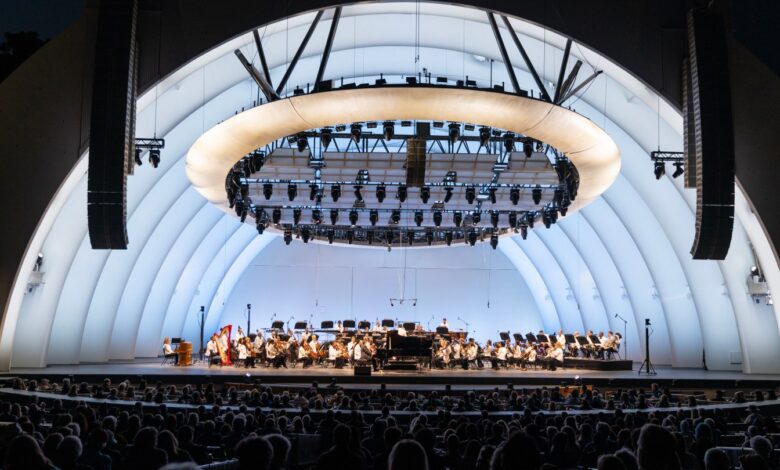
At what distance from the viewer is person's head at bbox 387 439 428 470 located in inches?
153

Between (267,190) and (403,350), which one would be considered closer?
(403,350)

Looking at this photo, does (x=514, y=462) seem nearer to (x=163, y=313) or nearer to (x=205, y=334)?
(x=163, y=313)

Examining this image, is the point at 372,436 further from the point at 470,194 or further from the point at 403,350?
the point at 470,194

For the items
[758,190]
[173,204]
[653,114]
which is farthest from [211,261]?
[758,190]

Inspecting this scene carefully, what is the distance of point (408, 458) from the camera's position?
389cm

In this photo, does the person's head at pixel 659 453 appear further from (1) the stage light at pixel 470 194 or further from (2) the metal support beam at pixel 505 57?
(1) the stage light at pixel 470 194

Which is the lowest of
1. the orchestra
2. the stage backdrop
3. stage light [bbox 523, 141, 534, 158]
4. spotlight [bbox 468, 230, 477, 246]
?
the orchestra

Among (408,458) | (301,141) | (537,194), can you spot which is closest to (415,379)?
(301,141)

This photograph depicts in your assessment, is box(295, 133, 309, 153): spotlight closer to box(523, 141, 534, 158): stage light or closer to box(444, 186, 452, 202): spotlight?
box(444, 186, 452, 202): spotlight

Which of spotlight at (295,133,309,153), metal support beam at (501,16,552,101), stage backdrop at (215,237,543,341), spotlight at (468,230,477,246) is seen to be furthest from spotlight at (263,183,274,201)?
stage backdrop at (215,237,543,341)

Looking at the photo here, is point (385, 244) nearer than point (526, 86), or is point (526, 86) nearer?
point (526, 86)

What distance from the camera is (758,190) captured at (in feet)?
60.3

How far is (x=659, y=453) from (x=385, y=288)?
38.6 metres

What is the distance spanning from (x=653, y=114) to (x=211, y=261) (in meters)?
22.1
